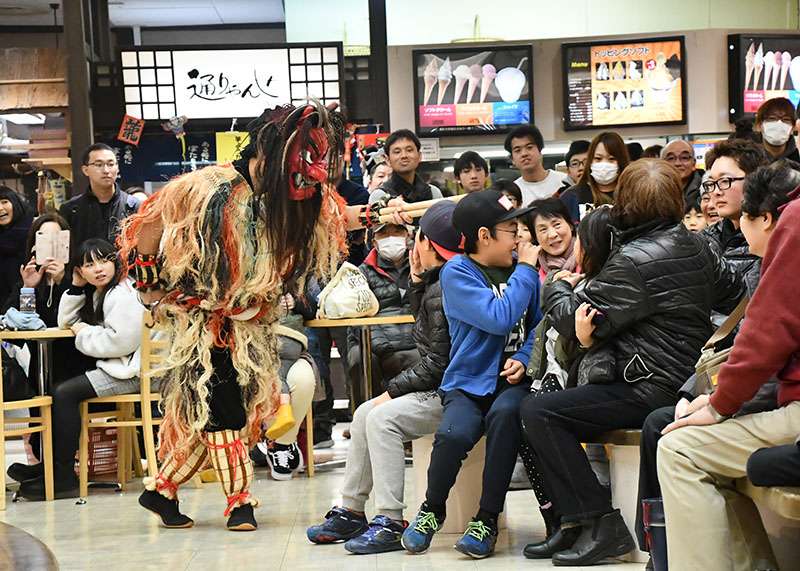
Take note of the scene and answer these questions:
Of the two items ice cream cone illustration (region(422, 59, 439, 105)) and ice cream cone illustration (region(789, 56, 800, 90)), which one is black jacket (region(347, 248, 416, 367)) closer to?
ice cream cone illustration (region(422, 59, 439, 105))

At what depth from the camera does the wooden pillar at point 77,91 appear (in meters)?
7.93

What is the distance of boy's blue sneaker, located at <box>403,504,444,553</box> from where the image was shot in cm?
371

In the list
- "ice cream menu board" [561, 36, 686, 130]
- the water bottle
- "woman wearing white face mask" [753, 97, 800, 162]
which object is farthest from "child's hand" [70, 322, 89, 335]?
"ice cream menu board" [561, 36, 686, 130]

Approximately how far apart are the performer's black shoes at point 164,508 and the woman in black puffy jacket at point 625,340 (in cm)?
176

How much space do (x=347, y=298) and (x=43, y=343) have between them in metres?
1.64

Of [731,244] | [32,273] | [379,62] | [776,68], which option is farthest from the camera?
[776,68]

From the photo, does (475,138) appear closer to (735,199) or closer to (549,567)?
(735,199)

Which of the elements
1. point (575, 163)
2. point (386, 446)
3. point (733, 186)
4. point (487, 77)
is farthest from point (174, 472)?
point (487, 77)

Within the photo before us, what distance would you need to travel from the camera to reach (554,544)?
11.9 feet

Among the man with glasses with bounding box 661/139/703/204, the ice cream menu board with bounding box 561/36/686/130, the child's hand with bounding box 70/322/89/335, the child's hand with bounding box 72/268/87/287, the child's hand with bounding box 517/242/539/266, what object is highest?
the ice cream menu board with bounding box 561/36/686/130

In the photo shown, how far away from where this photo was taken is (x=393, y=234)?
5773mm

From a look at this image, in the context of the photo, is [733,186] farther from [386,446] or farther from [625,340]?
[386,446]

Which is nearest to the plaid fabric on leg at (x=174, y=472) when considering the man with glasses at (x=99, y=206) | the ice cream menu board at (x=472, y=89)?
the man with glasses at (x=99, y=206)

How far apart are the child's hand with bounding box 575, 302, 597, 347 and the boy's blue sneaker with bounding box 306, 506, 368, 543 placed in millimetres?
1252
